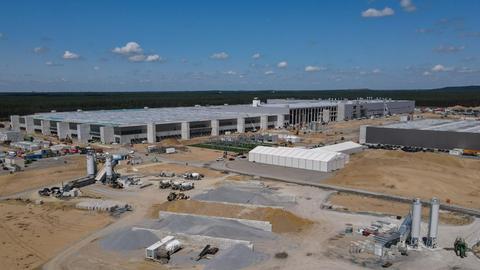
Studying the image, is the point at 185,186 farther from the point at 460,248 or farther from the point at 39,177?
the point at 460,248

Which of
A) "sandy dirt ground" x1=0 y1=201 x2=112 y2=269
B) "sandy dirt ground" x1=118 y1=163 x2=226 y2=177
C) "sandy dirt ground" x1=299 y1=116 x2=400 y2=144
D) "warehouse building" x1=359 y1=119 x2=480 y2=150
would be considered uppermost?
"warehouse building" x1=359 y1=119 x2=480 y2=150

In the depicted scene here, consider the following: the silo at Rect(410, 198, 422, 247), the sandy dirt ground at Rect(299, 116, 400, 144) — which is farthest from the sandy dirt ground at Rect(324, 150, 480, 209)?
the sandy dirt ground at Rect(299, 116, 400, 144)

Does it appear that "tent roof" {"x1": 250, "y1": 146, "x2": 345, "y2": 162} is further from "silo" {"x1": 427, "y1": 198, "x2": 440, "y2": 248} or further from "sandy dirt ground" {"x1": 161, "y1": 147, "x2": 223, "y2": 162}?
"silo" {"x1": 427, "y1": 198, "x2": 440, "y2": 248}

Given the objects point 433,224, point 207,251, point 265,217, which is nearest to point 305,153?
point 265,217

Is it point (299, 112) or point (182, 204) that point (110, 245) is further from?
point (299, 112)

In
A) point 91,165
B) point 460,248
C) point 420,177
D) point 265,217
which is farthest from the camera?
point 91,165

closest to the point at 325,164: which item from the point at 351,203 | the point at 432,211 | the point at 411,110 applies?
the point at 351,203
